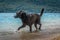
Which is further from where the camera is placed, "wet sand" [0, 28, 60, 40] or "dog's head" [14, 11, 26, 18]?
"dog's head" [14, 11, 26, 18]

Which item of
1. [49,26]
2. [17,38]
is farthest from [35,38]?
[49,26]

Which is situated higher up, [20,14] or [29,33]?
[20,14]

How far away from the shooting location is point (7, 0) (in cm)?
925

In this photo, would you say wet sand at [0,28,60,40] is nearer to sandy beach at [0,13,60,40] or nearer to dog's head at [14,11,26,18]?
sandy beach at [0,13,60,40]

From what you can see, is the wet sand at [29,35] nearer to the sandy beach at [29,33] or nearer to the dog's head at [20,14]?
the sandy beach at [29,33]

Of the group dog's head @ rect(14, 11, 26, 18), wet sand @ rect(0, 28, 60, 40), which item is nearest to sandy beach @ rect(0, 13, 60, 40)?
wet sand @ rect(0, 28, 60, 40)

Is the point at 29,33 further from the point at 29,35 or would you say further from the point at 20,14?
the point at 20,14

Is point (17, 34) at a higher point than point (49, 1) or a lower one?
higher

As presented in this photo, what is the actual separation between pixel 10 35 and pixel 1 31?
511 millimetres

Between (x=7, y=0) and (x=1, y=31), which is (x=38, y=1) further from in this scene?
(x=1, y=31)

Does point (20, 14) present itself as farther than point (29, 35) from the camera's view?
Yes

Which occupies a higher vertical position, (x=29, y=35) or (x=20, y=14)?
(x=20, y=14)

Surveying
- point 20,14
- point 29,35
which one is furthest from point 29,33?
point 20,14

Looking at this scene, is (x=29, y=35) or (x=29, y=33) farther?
(x=29, y=33)
